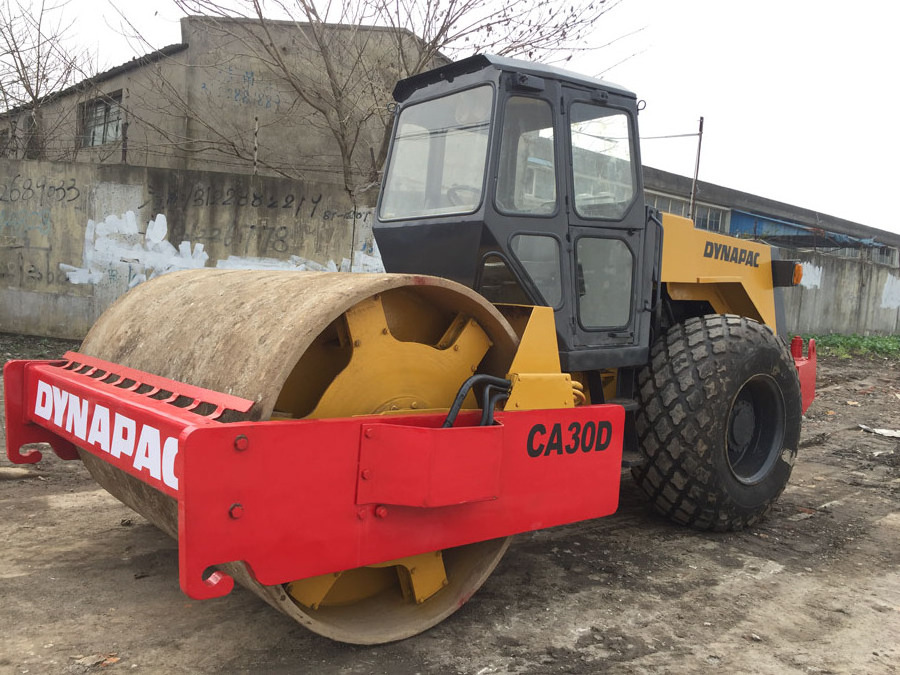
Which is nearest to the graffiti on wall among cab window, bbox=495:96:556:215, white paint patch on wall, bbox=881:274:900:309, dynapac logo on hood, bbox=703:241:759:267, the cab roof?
the cab roof

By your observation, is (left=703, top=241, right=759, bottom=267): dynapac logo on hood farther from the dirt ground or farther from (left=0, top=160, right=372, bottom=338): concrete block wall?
(left=0, top=160, right=372, bottom=338): concrete block wall

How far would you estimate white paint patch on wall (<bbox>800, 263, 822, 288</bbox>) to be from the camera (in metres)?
16.3

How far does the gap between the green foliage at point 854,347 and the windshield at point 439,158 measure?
12605 mm

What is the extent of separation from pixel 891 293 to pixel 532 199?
65.5ft

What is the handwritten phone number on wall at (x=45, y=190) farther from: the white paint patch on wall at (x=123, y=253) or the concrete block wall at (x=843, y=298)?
the concrete block wall at (x=843, y=298)

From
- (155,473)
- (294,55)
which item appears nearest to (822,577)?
(155,473)

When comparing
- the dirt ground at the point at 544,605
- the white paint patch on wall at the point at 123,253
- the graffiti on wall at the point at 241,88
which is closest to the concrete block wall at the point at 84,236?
the white paint patch on wall at the point at 123,253

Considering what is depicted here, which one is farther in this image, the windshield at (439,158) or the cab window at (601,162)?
the cab window at (601,162)

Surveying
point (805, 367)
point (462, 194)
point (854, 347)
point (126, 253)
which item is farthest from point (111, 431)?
point (854, 347)

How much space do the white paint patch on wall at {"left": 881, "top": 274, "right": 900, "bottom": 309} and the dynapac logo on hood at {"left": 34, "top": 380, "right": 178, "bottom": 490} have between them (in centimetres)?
2079

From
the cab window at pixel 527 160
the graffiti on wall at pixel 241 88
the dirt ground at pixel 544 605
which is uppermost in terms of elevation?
the graffiti on wall at pixel 241 88

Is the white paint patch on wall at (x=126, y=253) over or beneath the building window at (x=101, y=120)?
beneath

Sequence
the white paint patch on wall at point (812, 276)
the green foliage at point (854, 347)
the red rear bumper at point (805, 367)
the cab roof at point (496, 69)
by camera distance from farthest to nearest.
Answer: the white paint patch on wall at point (812, 276) < the green foliage at point (854, 347) < the red rear bumper at point (805, 367) < the cab roof at point (496, 69)

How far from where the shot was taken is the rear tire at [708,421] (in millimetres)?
3875
